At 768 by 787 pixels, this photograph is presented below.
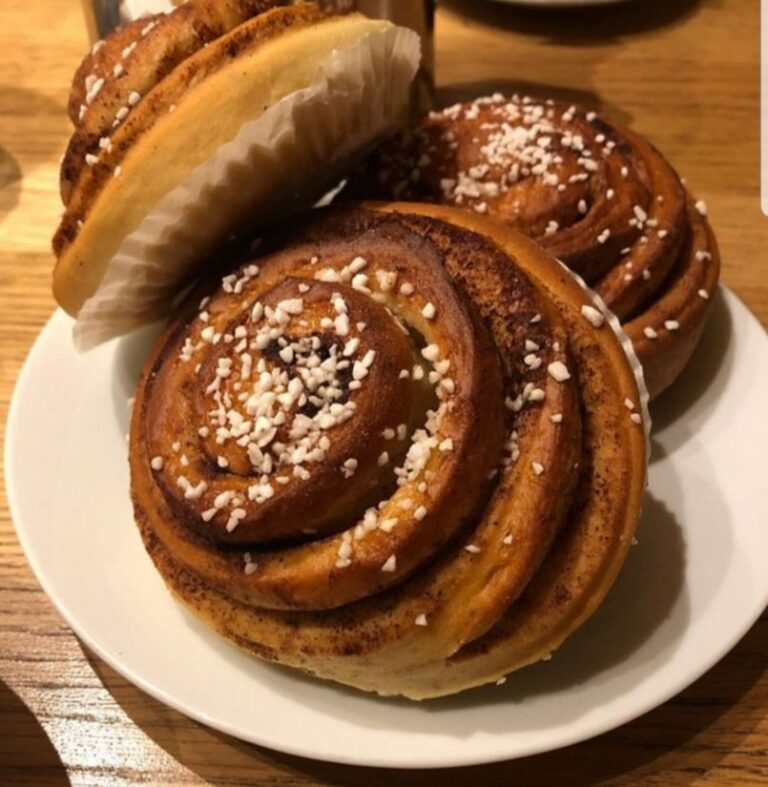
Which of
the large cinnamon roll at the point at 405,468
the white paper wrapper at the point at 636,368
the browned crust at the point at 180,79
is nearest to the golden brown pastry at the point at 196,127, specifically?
the browned crust at the point at 180,79

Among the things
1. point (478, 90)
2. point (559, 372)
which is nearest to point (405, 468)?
point (559, 372)

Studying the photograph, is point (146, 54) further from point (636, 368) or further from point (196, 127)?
point (636, 368)

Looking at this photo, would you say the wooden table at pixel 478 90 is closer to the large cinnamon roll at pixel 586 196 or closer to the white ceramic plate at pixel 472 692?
the white ceramic plate at pixel 472 692

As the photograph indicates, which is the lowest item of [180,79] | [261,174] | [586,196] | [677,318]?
[677,318]

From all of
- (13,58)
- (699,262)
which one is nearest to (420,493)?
(699,262)

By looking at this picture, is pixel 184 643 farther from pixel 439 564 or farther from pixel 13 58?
pixel 13 58

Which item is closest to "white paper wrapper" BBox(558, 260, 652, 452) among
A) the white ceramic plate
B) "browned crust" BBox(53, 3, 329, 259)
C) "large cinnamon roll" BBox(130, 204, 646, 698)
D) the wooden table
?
"large cinnamon roll" BBox(130, 204, 646, 698)

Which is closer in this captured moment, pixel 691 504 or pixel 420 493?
pixel 420 493
